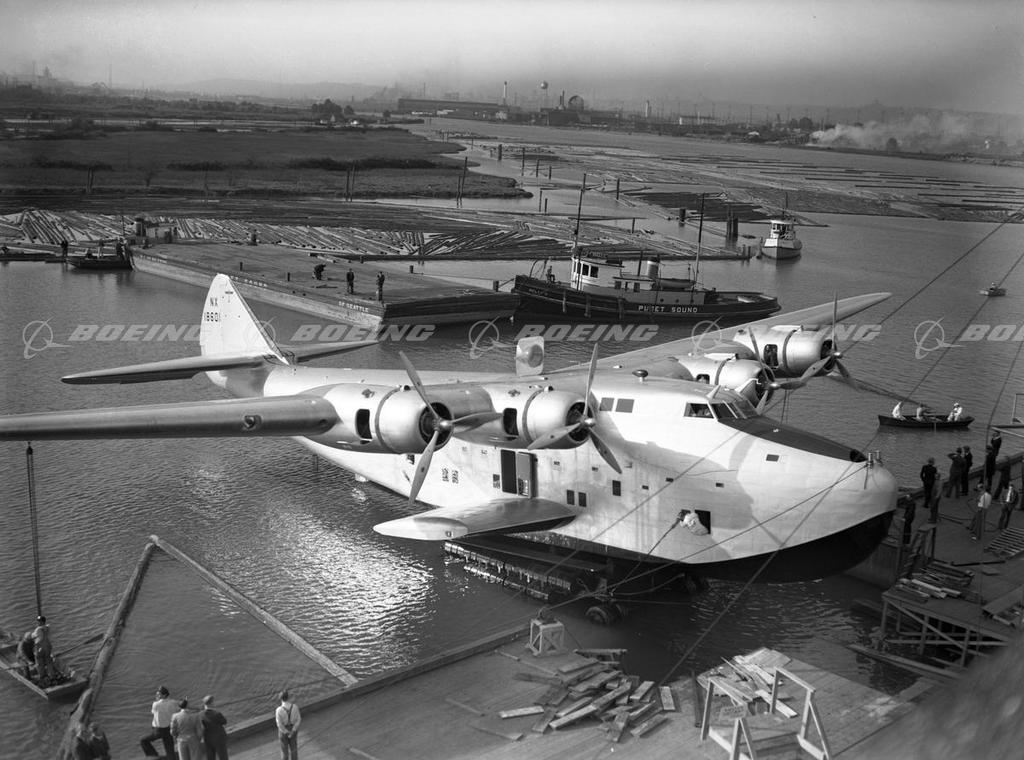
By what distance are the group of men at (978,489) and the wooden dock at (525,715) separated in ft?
25.1

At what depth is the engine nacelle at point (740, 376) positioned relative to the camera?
74.6 ft

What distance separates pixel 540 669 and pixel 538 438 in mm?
4824

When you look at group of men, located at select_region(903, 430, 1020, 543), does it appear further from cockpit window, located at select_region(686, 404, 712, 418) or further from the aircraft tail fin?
the aircraft tail fin

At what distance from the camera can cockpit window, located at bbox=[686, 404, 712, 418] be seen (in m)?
18.7

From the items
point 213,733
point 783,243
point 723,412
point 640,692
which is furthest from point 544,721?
point 783,243

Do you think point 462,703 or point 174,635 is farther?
point 174,635

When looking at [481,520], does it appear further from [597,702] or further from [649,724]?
[649,724]

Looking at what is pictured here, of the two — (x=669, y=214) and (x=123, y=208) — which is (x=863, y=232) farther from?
(x=123, y=208)

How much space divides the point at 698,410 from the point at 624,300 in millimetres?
32441

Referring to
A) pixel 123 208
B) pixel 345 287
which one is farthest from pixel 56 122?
pixel 345 287

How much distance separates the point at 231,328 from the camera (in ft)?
87.8

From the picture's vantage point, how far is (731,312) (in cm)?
5150


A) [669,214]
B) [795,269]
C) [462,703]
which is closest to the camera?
[462,703]

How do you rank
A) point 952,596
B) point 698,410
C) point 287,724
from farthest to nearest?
1. point 698,410
2. point 952,596
3. point 287,724
